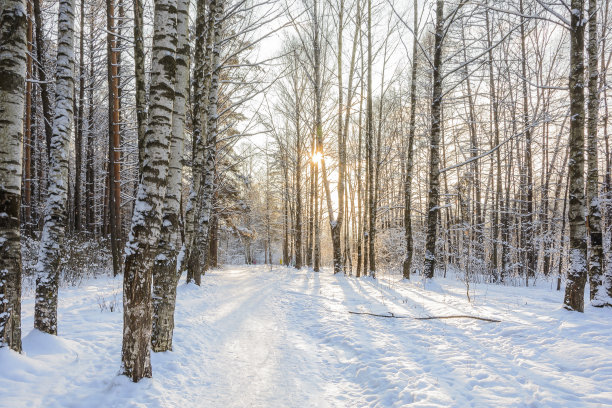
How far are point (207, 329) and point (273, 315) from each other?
70.4 inches

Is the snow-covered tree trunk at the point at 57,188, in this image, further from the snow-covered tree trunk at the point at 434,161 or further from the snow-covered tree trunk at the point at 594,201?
the snow-covered tree trunk at the point at 434,161

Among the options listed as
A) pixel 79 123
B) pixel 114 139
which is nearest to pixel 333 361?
pixel 114 139

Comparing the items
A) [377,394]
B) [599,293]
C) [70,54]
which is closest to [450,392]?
[377,394]

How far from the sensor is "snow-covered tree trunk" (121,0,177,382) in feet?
10.3

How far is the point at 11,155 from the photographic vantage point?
2.95 metres

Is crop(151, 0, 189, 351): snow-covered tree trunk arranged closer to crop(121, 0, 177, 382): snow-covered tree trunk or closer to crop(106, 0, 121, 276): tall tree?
crop(121, 0, 177, 382): snow-covered tree trunk

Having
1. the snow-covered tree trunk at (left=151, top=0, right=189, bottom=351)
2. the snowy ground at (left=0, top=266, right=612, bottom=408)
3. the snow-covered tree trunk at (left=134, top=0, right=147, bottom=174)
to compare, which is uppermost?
the snow-covered tree trunk at (left=134, top=0, right=147, bottom=174)

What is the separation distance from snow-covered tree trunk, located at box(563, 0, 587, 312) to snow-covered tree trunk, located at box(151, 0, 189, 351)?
274 inches

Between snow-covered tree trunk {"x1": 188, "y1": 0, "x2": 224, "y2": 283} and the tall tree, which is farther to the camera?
the tall tree

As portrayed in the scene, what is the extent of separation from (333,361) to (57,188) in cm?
461

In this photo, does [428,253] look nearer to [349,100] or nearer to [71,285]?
[349,100]

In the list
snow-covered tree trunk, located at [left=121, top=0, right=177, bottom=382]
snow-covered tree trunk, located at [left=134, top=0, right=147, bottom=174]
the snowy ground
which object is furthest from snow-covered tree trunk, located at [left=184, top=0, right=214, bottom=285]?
snow-covered tree trunk, located at [left=121, top=0, right=177, bottom=382]

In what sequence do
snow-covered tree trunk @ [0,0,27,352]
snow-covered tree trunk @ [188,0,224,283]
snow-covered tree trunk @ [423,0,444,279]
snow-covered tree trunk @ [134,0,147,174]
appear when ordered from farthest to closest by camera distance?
snow-covered tree trunk @ [423,0,444,279], snow-covered tree trunk @ [188,0,224,283], snow-covered tree trunk @ [134,0,147,174], snow-covered tree trunk @ [0,0,27,352]

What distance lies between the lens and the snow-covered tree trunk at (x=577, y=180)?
18.4 feet
